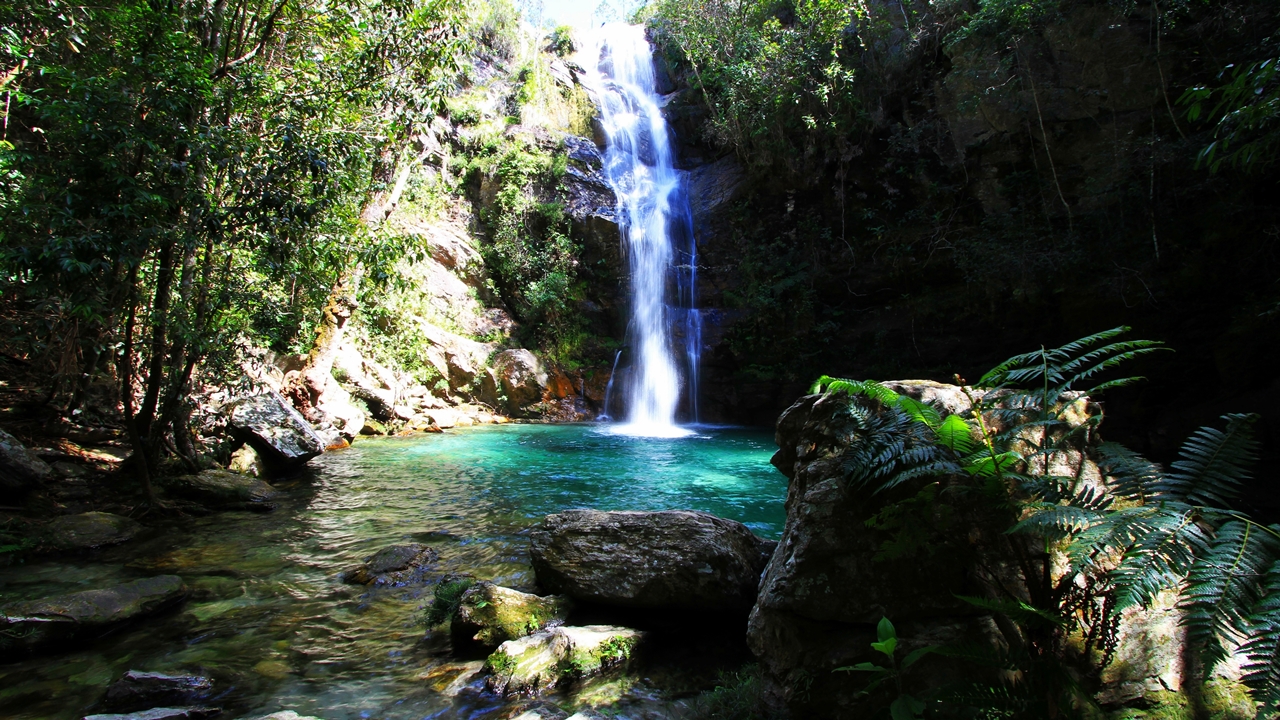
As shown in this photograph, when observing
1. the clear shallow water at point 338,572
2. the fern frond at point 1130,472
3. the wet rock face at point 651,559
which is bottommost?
the clear shallow water at point 338,572

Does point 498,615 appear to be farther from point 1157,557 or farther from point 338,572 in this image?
point 1157,557

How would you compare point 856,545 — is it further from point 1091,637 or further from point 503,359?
point 503,359

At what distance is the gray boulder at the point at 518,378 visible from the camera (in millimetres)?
17641

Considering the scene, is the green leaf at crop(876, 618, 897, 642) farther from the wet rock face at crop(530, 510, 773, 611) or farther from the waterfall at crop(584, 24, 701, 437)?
the waterfall at crop(584, 24, 701, 437)

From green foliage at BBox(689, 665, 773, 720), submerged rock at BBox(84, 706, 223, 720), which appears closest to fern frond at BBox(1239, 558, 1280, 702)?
green foliage at BBox(689, 665, 773, 720)

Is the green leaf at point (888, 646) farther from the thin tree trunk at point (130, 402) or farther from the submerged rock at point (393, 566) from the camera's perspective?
the thin tree trunk at point (130, 402)

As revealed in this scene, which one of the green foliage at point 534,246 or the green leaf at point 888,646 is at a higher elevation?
the green foliage at point 534,246

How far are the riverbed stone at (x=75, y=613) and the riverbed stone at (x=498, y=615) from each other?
2112mm

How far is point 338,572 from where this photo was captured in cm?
488

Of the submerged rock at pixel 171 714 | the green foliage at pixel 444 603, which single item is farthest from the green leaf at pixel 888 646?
the submerged rock at pixel 171 714

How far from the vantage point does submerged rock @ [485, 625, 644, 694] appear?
3049mm

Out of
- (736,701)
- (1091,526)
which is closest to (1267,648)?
(1091,526)

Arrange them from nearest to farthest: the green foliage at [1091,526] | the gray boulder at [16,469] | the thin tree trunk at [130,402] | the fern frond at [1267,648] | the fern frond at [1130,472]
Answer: the fern frond at [1267,648] → the green foliage at [1091,526] → the fern frond at [1130,472] → the gray boulder at [16,469] → the thin tree trunk at [130,402]

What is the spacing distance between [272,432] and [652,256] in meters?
13.5
